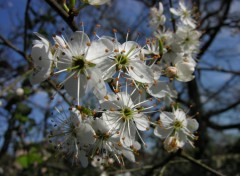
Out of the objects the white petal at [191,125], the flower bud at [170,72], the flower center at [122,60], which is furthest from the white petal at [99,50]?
the white petal at [191,125]

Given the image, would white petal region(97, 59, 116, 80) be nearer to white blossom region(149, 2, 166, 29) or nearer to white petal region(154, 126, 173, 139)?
white petal region(154, 126, 173, 139)

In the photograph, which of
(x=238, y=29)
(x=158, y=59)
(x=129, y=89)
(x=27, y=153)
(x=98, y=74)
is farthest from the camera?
(x=238, y=29)

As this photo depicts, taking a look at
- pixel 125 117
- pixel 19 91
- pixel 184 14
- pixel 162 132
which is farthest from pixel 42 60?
pixel 19 91

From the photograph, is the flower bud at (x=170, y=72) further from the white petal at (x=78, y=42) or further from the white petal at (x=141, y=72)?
the white petal at (x=78, y=42)

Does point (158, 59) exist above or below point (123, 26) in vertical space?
above

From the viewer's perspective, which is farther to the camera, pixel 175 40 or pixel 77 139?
pixel 175 40

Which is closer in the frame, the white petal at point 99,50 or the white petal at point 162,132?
the white petal at point 99,50

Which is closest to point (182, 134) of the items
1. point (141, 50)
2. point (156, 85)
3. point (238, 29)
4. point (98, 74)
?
point (156, 85)

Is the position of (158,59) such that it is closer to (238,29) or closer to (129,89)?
(129,89)

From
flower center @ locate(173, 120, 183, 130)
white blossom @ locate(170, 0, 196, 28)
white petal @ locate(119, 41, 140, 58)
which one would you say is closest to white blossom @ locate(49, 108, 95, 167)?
white petal @ locate(119, 41, 140, 58)

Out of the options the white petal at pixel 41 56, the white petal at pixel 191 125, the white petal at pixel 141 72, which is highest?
the white petal at pixel 41 56
